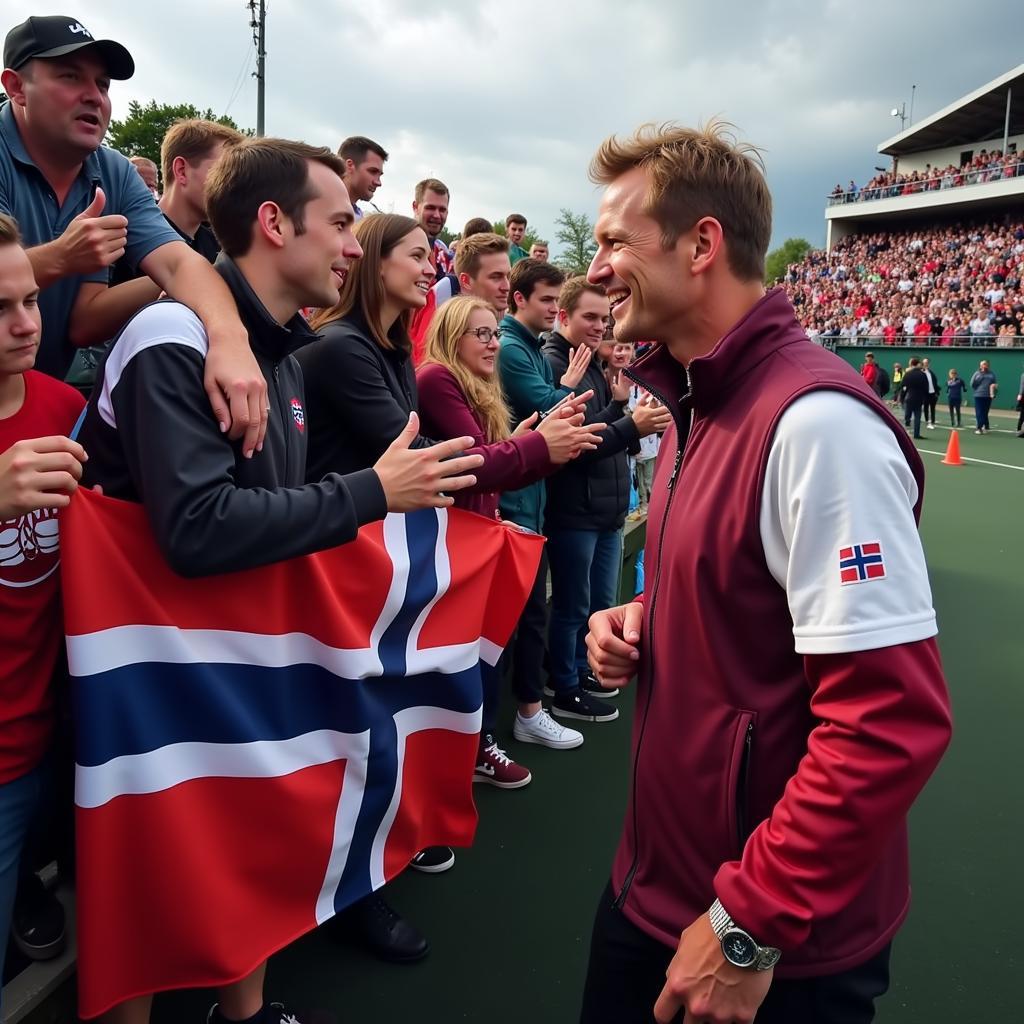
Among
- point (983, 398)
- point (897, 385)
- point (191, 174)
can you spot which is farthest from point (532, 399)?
point (897, 385)

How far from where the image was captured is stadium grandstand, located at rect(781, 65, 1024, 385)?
1243 inches

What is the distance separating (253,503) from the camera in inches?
67.8

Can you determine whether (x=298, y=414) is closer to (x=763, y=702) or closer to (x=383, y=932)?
(x=763, y=702)

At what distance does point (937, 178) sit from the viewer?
41594 mm

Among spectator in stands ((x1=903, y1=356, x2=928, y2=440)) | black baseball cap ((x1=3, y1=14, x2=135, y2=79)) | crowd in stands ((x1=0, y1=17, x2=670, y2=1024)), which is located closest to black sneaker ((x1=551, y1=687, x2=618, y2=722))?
crowd in stands ((x1=0, y1=17, x2=670, y2=1024))

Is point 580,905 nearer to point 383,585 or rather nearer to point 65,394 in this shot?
point 383,585

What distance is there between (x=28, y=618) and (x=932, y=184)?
4883cm

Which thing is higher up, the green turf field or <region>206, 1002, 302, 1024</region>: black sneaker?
<region>206, 1002, 302, 1024</region>: black sneaker

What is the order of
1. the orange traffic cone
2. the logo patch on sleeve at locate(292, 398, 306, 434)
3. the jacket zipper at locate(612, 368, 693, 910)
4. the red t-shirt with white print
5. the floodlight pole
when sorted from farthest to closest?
the floodlight pole
the orange traffic cone
the logo patch on sleeve at locate(292, 398, 306, 434)
the red t-shirt with white print
the jacket zipper at locate(612, 368, 693, 910)

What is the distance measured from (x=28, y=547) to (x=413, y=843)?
57.9 inches

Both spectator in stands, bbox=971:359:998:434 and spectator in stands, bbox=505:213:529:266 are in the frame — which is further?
spectator in stands, bbox=971:359:998:434

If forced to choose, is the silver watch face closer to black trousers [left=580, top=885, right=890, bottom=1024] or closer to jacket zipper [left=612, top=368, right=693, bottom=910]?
black trousers [left=580, top=885, right=890, bottom=1024]

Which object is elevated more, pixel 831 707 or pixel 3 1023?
pixel 831 707

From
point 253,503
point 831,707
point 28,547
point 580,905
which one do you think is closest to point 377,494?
point 253,503
